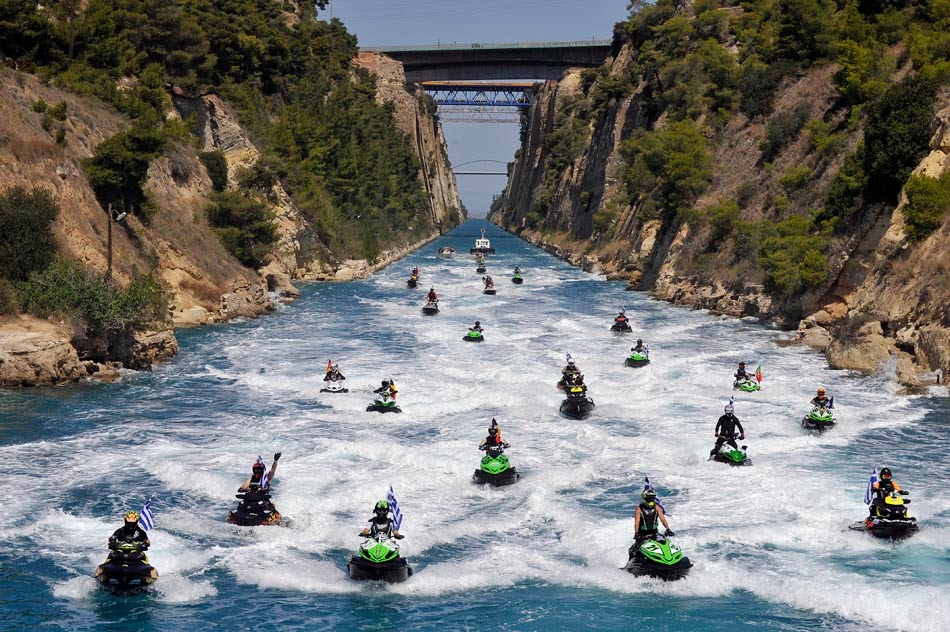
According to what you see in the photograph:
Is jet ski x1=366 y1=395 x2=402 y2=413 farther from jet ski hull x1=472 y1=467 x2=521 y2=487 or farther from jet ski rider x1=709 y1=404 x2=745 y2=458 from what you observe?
jet ski rider x1=709 y1=404 x2=745 y2=458

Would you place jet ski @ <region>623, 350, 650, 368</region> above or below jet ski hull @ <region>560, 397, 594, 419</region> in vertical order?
above

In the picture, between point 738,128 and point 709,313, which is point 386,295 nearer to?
point 709,313

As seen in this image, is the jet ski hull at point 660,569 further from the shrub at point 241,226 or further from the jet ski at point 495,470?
the shrub at point 241,226

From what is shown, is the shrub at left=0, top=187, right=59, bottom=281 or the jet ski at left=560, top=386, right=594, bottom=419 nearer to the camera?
the jet ski at left=560, top=386, right=594, bottom=419

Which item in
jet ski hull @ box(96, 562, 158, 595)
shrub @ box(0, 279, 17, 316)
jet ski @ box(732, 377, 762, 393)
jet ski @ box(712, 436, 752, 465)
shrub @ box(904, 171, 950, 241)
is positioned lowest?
jet ski hull @ box(96, 562, 158, 595)

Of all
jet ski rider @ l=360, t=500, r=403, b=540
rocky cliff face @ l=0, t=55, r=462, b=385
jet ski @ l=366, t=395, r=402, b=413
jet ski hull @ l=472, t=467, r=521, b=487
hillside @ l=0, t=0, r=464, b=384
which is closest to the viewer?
jet ski rider @ l=360, t=500, r=403, b=540

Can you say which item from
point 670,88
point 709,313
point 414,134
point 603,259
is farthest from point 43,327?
point 414,134

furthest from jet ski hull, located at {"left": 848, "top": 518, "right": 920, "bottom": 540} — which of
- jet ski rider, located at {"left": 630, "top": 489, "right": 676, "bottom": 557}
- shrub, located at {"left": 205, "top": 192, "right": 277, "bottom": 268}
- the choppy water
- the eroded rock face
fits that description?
shrub, located at {"left": 205, "top": 192, "right": 277, "bottom": 268}
